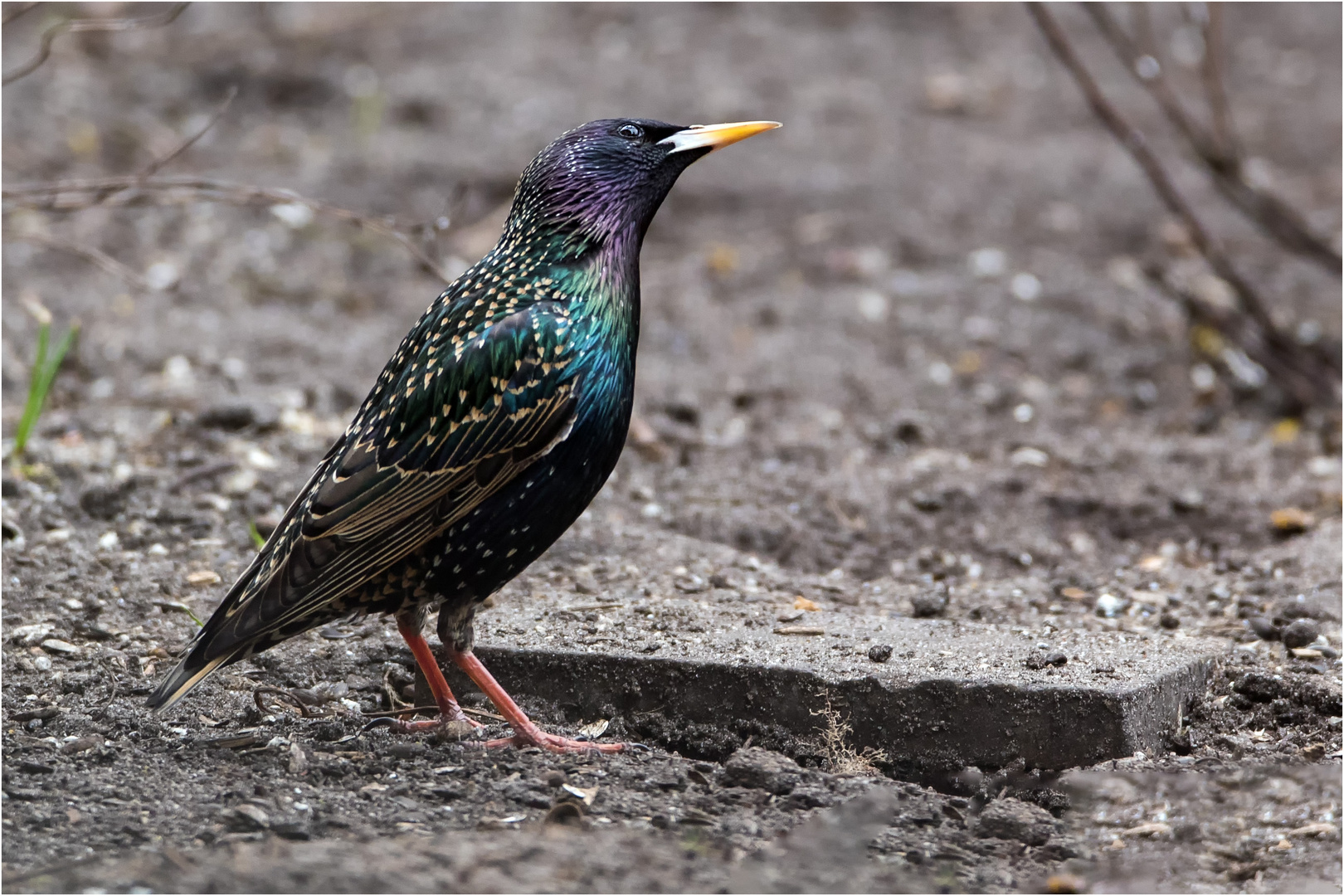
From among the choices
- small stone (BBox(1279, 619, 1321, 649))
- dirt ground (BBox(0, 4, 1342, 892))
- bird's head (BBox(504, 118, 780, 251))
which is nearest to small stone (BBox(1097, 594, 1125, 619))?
dirt ground (BBox(0, 4, 1342, 892))

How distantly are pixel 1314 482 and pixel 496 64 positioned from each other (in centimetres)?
585

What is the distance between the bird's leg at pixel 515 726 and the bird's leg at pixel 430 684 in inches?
2.3

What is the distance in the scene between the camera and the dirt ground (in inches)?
106

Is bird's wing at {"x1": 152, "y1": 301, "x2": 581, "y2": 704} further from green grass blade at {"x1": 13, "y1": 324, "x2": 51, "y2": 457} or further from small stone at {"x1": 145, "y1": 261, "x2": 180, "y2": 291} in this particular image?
small stone at {"x1": 145, "y1": 261, "x2": 180, "y2": 291}

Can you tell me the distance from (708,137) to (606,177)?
0.87 feet

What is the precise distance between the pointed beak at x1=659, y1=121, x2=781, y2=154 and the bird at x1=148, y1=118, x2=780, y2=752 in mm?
277

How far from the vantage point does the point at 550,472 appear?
3010 millimetres

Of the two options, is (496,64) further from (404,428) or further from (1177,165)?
(404,428)

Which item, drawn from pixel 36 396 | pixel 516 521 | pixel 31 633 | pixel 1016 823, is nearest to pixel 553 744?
pixel 516 521

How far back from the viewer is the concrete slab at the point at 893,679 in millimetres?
3016

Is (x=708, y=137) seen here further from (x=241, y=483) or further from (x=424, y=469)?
(x=241, y=483)

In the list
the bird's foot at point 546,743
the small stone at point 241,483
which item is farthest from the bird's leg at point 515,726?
the small stone at point 241,483

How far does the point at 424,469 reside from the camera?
3.03 meters

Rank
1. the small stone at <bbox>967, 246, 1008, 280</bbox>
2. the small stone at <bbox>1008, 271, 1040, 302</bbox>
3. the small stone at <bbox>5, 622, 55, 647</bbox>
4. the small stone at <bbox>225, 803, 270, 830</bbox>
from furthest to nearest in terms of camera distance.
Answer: the small stone at <bbox>967, 246, 1008, 280</bbox>, the small stone at <bbox>1008, 271, 1040, 302</bbox>, the small stone at <bbox>5, 622, 55, 647</bbox>, the small stone at <bbox>225, 803, 270, 830</bbox>
